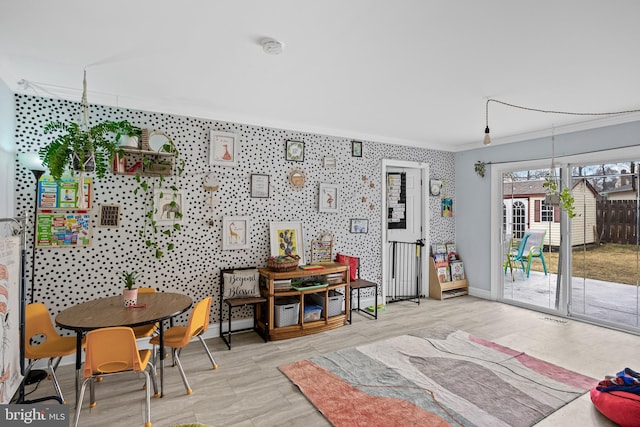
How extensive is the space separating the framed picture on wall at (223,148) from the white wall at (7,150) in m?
1.70

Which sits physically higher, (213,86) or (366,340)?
(213,86)

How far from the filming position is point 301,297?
393 centimetres

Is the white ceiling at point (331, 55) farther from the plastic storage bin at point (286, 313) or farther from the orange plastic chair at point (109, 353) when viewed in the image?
the plastic storage bin at point (286, 313)

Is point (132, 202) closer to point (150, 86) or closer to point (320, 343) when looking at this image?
point (150, 86)

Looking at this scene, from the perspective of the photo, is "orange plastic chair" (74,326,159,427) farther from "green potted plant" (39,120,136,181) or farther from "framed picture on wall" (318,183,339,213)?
"framed picture on wall" (318,183,339,213)

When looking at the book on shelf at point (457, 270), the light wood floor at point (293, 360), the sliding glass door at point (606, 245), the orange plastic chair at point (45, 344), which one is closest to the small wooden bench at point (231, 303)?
the light wood floor at point (293, 360)

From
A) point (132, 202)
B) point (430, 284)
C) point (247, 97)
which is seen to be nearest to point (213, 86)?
point (247, 97)

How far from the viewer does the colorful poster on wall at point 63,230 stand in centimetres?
308

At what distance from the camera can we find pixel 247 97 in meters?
3.39

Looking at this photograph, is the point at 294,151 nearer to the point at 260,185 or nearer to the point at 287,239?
the point at 260,185

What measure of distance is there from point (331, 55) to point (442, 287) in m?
4.33

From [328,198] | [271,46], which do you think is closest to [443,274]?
[328,198]

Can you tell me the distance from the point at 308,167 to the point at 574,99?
9.81 feet

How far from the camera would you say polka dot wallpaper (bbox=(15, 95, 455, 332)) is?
3.13 metres
